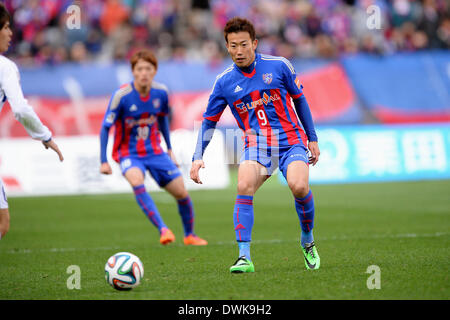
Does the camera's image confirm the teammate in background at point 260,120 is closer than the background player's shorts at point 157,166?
Yes

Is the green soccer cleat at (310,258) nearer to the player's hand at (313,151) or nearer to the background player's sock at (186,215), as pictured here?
the player's hand at (313,151)

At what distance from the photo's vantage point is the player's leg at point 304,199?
6504mm

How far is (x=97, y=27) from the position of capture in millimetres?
22078

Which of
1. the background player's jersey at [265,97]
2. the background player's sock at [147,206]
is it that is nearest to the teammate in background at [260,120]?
the background player's jersey at [265,97]

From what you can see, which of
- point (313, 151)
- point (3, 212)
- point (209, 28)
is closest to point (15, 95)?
point (3, 212)

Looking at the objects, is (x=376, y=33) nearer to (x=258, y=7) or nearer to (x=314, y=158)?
(x=258, y=7)

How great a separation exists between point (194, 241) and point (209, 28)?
15.2 m

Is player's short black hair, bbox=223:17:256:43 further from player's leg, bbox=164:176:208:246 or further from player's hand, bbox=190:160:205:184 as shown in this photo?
player's leg, bbox=164:176:208:246

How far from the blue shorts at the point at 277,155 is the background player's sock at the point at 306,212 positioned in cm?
31

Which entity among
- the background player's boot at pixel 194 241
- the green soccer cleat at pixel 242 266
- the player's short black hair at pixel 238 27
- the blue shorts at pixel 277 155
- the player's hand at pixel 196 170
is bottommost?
the green soccer cleat at pixel 242 266

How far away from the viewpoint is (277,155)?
6.86m

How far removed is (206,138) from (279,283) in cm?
173
